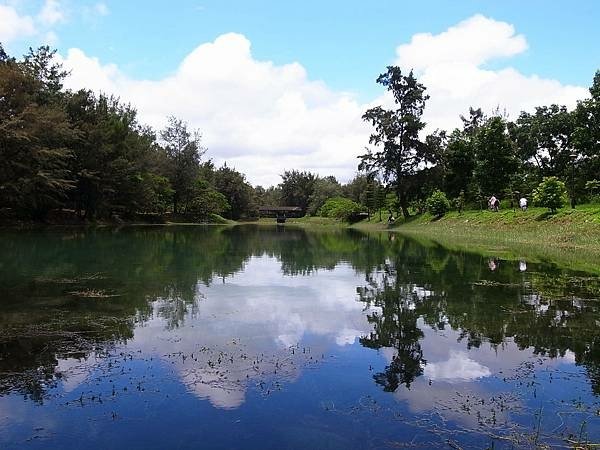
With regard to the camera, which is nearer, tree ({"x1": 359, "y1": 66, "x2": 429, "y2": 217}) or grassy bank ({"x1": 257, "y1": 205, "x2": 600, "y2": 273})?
grassy bank ({"x1": 257, "y1": 205, "x2": 600, "y2": 273})

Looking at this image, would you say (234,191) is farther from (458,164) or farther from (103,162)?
(458,164)

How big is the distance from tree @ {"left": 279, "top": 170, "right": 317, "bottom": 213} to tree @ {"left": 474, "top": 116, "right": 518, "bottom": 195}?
82.7m

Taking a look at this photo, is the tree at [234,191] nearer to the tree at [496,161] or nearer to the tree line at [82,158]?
the tree line at [82,158]

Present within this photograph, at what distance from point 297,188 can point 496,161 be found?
8892cm

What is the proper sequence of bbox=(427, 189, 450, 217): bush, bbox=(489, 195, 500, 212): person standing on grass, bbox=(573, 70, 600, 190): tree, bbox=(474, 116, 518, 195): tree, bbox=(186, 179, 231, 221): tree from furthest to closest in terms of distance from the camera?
bbox=(186, 179, 231, 221): tree
bbox=(427, 189, 450, 217): bush
bbox=(474, 116, 518, 195): tree
bbox=(489, 195, 500, 212): person standing on grass
bbox=(573, 70, 600, 190): tree

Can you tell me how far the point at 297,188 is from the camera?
134750mm

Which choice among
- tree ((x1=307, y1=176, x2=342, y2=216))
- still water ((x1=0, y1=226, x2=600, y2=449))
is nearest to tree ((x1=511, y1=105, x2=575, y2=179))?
still water ((x1=0, y1=226, x2=600, y2=449))

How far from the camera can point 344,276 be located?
17.6 m

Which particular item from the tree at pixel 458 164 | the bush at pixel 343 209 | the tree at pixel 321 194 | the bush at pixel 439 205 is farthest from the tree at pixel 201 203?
the bush at pixel 439 205

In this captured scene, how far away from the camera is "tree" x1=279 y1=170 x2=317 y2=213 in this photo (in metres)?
133

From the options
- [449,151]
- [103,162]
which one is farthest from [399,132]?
[103,162]

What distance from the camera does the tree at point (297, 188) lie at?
5241 inches

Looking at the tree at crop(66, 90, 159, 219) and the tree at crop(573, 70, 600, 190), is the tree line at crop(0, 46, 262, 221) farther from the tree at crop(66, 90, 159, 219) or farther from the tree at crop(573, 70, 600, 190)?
the tree at crop(573, 70, 600, 190)

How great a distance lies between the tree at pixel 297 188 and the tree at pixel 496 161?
8266 centimetres
